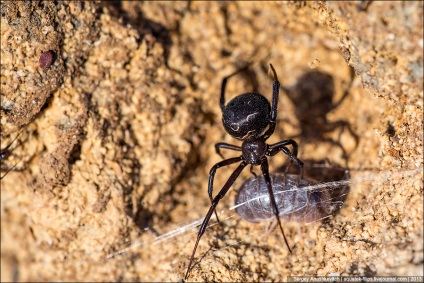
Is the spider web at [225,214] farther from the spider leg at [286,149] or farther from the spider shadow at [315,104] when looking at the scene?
the spider shadow at [315,104]

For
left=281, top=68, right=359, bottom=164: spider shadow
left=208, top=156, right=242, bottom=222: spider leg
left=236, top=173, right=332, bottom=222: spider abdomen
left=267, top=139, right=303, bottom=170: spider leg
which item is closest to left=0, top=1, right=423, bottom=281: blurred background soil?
left=281, top=68, right=359, bottom=164: spider shadow

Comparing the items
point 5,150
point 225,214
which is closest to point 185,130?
point 225,214

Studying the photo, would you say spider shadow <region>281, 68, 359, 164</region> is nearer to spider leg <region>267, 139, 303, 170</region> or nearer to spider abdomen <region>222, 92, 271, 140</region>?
spider leg <region>267, 139, 303, 170</region>

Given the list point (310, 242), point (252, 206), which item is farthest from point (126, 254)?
point (310, 242)

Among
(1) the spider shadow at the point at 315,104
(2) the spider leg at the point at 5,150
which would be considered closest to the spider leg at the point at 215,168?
(1) the spider shadow at the point at 315,104

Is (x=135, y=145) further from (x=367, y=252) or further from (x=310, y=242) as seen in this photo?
(x=367, y=252)
